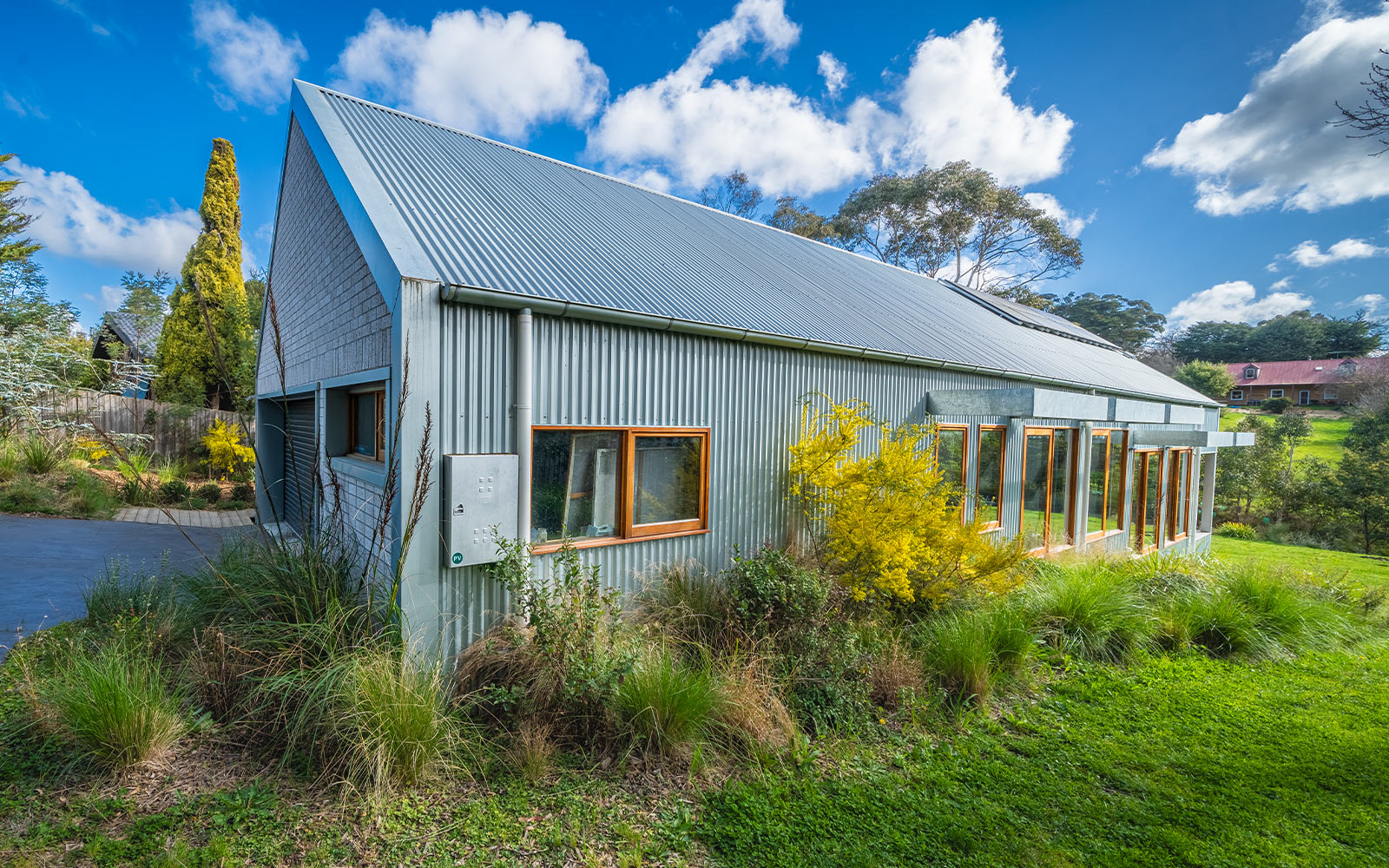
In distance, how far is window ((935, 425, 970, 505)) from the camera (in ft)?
27.3

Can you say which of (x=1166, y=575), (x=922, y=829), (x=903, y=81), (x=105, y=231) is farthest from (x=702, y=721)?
(x=105, y=231)


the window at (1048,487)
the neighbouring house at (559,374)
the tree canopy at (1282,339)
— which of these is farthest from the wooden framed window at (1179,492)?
the tree canopy at (1282,339)

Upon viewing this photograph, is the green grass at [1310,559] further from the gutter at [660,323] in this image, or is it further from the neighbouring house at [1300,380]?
the neighbouring house at [1300,380]

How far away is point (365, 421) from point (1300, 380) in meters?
64.9

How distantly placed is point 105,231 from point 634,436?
113 ft

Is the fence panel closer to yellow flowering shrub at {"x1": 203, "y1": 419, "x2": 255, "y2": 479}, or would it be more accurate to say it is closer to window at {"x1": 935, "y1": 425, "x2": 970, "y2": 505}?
yellow flowering shrub at {"x1": 203, "y1": 419, "x2": 255, "y2": 479}

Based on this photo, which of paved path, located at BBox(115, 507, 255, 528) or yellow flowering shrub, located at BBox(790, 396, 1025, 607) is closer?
yellow flowering shrub, located at BBox(790, 396, 1025, 607)

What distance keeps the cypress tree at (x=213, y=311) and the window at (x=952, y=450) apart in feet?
61.8

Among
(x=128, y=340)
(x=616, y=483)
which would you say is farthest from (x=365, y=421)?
(x=128, y=340)

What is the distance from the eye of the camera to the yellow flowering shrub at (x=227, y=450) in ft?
42.1

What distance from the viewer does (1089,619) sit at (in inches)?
231

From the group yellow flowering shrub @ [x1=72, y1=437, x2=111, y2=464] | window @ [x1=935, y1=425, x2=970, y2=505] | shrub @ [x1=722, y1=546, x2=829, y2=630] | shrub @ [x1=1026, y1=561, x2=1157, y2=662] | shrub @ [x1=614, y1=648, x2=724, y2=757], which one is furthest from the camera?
yellow flowering shrub @ [x1=72, y1=437, x2=111, y2=464]

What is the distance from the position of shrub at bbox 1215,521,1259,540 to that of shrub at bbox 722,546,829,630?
23030mm

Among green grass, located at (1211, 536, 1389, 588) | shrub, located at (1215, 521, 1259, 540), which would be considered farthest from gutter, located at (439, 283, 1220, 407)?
shrub, located at (1215, 521, 1259, 540)
